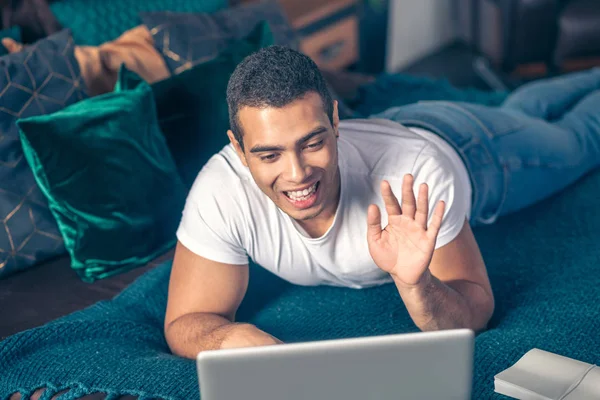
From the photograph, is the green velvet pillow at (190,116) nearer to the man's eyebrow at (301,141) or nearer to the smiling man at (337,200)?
the smiling man at (337,200)

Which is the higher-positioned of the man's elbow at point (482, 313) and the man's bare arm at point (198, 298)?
the man's bare arm at point (198, 298)

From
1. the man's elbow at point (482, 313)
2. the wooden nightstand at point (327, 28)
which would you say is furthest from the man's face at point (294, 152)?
the wooden nightstand at point (327, 28)

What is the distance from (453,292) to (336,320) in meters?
0.30

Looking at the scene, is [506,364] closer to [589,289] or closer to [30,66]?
[589,289]

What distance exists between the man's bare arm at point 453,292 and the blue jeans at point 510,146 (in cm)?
32

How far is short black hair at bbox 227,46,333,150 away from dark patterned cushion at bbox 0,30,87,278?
0.67 metres

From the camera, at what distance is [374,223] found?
1263 millimetres

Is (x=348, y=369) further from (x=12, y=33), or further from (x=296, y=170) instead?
(x=12, y=33)

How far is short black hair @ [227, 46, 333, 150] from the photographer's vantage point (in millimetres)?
1271

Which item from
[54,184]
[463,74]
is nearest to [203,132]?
[54,184]

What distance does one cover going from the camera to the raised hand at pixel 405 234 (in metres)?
1.21

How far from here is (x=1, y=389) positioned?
1366 mm

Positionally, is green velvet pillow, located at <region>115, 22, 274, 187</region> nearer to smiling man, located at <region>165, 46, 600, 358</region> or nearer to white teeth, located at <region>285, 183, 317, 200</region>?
smiling man, located at <region>165, 46, 600, 358</region>

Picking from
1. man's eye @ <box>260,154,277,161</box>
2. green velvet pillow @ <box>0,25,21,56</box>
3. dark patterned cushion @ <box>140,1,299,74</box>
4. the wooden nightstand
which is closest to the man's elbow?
man's eye @ <box>260,154,277,161</box>
